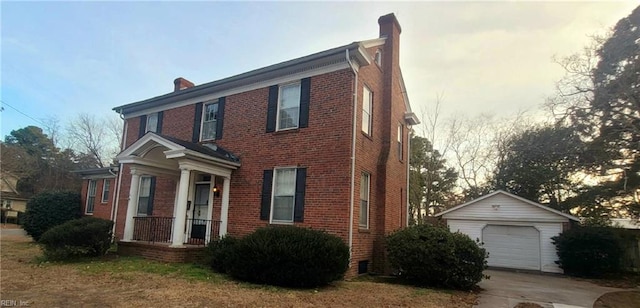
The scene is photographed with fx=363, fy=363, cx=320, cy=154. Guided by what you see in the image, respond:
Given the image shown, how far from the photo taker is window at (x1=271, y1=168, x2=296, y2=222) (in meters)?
10.6

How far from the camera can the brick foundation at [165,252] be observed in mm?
10134

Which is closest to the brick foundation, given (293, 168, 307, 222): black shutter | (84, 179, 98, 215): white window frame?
(293, 168, 307, 222): black shutter

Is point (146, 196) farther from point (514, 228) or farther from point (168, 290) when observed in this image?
point (514, 228)

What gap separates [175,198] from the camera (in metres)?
13.4

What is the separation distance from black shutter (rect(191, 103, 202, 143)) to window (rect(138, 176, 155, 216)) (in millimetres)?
2589

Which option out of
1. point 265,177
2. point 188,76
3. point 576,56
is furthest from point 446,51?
point 188,76

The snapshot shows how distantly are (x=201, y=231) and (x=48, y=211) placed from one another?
10.2 meters

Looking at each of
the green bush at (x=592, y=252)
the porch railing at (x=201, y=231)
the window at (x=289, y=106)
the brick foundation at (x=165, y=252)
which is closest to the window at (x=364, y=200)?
the window at (x=289, y=106)

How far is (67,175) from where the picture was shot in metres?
39.7

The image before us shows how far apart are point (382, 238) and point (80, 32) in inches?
513

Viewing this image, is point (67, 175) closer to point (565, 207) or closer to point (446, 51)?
point (446, 51)

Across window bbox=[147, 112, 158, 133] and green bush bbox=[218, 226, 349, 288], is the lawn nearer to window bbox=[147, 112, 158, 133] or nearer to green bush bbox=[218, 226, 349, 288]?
green bush bbox=[218, 226, 349, 288]

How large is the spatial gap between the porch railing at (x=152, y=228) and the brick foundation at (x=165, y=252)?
1.11 metres

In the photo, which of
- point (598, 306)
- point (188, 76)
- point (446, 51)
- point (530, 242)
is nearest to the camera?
point (598, 306)
